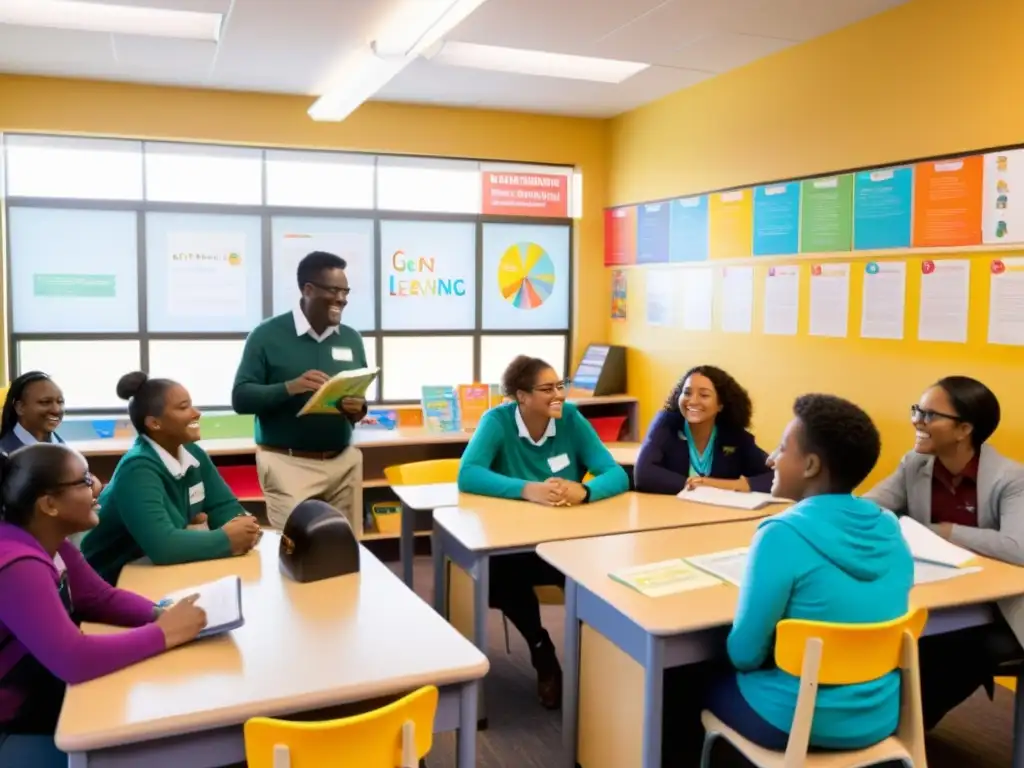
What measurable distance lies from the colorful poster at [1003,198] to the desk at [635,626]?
1.38m

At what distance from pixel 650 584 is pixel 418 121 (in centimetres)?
416

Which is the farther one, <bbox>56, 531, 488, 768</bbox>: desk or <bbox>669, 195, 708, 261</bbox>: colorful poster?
<bbox>669, 195, 708, 261</bbox>: colorful poster

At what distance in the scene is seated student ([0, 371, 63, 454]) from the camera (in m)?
3.45

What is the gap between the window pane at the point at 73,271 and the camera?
16.4 ft

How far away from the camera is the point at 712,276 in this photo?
5031mm

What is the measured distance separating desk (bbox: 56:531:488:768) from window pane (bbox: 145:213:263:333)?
3356 mm

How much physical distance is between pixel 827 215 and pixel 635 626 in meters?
2.67

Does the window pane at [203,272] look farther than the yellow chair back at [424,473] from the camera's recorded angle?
Yes

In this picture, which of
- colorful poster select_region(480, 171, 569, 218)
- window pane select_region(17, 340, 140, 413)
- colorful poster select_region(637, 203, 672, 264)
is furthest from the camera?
colorful poster select_region(480, 171, 569, 218)

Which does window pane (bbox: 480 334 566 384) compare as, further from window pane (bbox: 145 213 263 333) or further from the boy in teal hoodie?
the boy in teal hoodie

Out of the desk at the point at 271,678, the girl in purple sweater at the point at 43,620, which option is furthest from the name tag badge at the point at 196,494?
the girl in purple sweater at the point at 43,620

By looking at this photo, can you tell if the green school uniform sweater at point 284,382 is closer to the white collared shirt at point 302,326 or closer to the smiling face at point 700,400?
the white collared shirt at point 302,326

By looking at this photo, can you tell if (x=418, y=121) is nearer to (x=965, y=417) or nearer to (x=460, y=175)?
(x=460, y=175)

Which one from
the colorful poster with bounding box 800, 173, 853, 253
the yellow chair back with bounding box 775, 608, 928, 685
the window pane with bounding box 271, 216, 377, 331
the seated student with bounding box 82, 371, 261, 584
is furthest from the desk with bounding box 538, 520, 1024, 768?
the window pane with bounding box 271, 216, 377, 331
